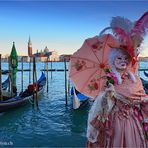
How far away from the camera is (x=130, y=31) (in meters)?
2.54

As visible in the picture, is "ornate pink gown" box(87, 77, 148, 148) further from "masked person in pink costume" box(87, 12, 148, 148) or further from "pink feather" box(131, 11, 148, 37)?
"pink feather" box(131, 11, 148, 37)

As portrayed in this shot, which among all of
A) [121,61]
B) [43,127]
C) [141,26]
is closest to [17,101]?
[43,127]

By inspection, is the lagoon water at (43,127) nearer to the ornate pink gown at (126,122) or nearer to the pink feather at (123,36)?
the ornate pink gown at (126,122)

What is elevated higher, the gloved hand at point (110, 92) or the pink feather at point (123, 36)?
the pink feather at point (123, 36)

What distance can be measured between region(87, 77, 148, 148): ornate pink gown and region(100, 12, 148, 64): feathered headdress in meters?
0.27

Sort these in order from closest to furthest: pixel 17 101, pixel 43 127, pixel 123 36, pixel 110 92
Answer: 1. pixel 110 92
2. pixel 123 36
3. pixel 43 127
4. pixel 17 101

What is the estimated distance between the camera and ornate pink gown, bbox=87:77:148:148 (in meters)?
2.43

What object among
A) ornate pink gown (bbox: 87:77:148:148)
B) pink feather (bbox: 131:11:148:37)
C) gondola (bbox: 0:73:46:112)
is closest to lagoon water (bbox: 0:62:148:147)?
gondola (bbox: 0:73:46:112)

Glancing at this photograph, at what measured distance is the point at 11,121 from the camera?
24.8 feet

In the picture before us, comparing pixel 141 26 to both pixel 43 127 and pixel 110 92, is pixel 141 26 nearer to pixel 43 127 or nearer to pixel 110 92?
pixel 110 92

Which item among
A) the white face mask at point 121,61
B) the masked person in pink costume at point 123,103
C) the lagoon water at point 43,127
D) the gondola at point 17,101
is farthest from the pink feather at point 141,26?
the gondola at point 17,101

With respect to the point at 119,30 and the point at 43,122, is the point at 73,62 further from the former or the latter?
the point at 43,122

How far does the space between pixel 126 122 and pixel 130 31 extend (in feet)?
2.37

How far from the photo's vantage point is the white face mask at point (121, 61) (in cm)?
257
